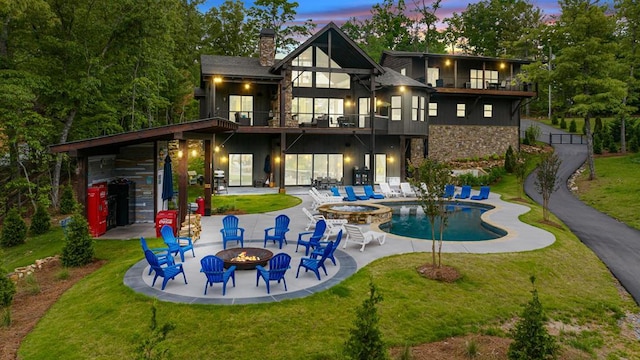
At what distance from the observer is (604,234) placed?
15000 mm

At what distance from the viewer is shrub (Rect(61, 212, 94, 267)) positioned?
1060 cm

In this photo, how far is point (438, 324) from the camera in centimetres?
738

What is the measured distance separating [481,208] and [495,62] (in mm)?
19396

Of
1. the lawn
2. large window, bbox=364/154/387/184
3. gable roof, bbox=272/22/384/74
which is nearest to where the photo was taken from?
A: the lawn

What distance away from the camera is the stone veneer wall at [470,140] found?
3291cm

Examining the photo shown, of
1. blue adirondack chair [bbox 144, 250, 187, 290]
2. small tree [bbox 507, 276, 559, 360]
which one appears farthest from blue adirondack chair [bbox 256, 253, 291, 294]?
small tree [bbox 507, 276, 559, 360]

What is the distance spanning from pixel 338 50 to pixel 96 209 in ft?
63.9

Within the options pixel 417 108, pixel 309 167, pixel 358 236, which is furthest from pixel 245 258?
pixel 417 108

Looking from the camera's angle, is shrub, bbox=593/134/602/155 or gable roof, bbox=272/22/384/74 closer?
gable roof, bbox=272/22/384/74

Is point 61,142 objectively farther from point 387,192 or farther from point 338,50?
point 338,50

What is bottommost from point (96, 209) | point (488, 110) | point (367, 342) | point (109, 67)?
point (367, 342)

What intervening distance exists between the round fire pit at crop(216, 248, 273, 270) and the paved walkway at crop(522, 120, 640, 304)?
28.7 ft

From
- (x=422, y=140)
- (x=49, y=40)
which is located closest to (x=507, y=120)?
(x=422, y=140)

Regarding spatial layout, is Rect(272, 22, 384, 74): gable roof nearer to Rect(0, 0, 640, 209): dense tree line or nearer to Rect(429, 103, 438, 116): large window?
Rect(429, 103, 438, 116): large window
